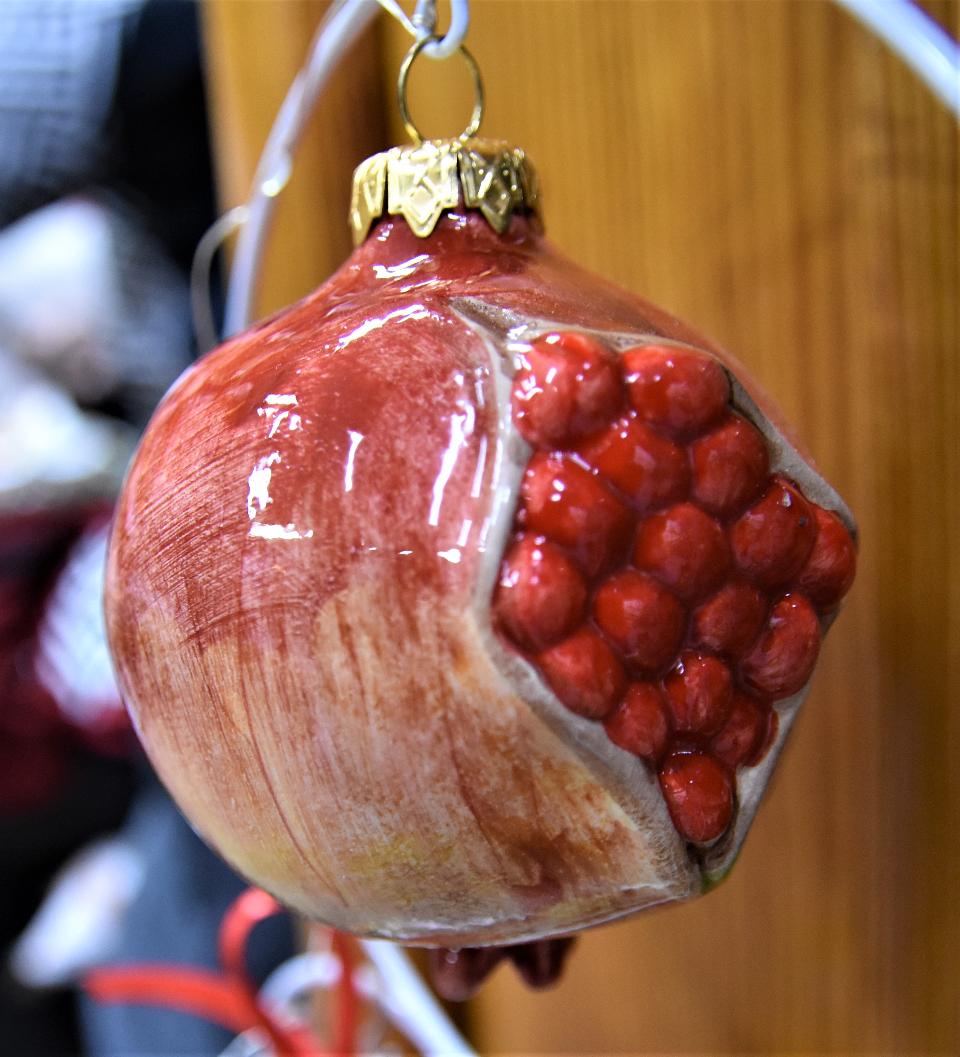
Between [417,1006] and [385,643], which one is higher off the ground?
[385,643]

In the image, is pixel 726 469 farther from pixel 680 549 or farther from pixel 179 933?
pixel 179 933

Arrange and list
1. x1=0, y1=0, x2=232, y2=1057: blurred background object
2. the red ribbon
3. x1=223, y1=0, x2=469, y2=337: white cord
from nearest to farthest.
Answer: x1=223, y1=0, x2=469, y2=337: white cord → the red ribbon → x1=0, y1=0, x2=232, y2=1057: blurred background object

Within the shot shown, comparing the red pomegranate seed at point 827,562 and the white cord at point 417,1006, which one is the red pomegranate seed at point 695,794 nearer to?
the red pomegranate seed at point 827,562

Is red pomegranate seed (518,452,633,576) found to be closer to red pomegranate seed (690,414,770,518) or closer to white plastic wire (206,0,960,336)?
red pomegranate seed (690,414,770,518)

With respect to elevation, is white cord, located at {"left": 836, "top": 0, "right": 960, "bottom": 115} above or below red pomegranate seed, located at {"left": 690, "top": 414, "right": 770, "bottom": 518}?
above

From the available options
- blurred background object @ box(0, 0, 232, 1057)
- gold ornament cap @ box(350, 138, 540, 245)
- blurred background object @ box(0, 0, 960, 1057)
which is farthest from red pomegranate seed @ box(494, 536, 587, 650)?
blurred background object @ box(0, 0, 232, 1057)

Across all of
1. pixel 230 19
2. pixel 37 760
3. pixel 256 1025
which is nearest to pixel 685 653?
pixel 256 1025

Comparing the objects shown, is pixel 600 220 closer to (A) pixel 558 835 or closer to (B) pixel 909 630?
(B) pixel 909 630

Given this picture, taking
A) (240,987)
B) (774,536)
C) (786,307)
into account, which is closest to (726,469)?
(774,536)
